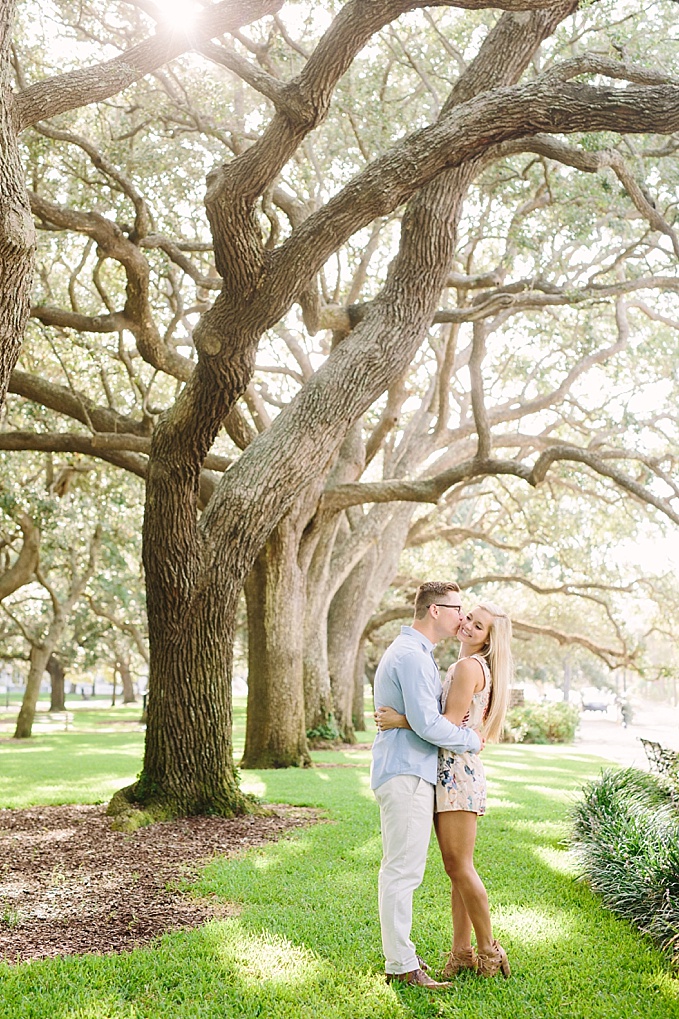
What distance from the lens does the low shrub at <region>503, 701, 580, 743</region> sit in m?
25.2

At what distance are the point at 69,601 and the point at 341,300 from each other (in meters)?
10.0

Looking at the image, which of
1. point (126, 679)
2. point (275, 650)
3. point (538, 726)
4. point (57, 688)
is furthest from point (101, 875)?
point (126, 679)

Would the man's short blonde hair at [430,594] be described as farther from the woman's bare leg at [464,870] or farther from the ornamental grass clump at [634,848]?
the ornamental grass clump at [634,848]

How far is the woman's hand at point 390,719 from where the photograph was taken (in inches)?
164

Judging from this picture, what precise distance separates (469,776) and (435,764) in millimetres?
184

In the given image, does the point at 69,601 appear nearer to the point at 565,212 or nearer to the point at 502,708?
the point at 565,212

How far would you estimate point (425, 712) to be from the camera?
4.05 meters

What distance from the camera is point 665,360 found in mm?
17562

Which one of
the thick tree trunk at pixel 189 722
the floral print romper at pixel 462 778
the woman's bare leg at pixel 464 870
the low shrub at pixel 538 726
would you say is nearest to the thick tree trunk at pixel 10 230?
the floral print romper at pixel 462 778

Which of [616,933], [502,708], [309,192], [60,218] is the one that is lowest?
[616,933]

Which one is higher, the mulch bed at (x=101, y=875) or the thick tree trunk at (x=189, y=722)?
the thick tree trunk at (x=189, y=722)

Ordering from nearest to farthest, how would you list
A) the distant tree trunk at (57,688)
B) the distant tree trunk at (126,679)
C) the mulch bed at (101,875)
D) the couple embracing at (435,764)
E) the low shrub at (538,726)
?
the couple embracing at (435,764) < the mulch bed at (101,875) < the low shrub at (538,726) < the distant tree trunk at (57,688) < the distant tree trunk at (126,679)

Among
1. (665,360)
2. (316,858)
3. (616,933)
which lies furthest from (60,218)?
(665,360)

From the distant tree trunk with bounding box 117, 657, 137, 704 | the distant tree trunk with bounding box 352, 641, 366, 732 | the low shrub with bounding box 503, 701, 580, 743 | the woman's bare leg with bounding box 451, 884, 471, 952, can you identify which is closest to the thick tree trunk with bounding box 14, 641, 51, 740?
the distant tree trunk with bounding box 352, 641, 366, 732
